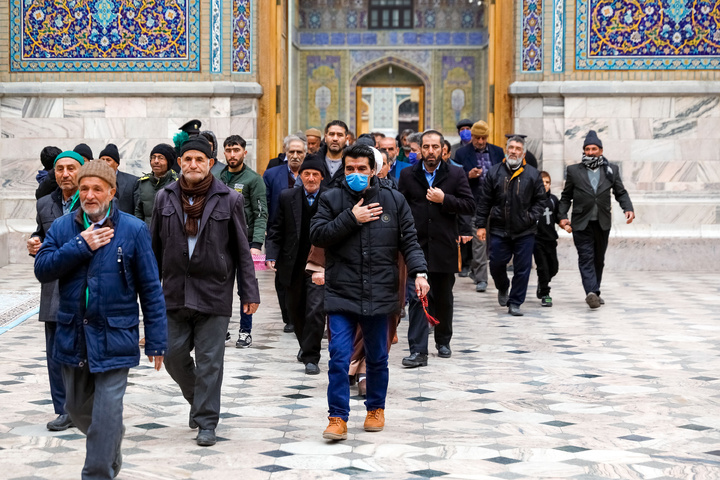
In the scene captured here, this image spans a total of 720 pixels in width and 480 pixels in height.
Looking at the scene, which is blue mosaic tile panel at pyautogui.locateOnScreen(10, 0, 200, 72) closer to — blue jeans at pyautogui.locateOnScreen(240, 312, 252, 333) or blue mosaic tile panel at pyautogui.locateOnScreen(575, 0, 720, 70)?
blue mosaic tile panel at pyautogui.locateOnScreen(575, 0, 720, 70)

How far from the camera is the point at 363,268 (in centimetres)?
549

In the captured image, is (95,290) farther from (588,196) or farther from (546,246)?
(546,246)

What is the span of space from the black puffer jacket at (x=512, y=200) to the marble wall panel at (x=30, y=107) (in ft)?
19.8

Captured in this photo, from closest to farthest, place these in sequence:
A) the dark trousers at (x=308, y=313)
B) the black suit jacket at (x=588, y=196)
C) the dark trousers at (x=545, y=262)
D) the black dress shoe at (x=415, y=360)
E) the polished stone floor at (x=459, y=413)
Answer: the polished stone floor at (x=459, y=413) → the dark trousers at (x=308, y=313) → the black dress shoe at (x=415, y=360) → the black suit jacket at (x=588, y=196) → the dark trousers at (x=545, y=262)

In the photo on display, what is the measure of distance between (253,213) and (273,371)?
138 cm

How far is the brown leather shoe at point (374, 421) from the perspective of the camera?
5.54m

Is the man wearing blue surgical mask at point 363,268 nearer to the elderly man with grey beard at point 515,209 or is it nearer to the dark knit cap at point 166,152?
the dark knit cap at point 166,152

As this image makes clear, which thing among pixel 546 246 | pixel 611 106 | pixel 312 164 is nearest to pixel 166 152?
pixel 312 164

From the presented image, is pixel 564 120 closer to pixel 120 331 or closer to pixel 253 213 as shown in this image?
pixel 253 213

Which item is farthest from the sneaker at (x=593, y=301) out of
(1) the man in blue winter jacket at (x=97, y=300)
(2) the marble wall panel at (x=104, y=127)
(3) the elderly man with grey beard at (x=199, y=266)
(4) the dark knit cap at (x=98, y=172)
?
(4) the dark knit cap at (x=98, y=172)

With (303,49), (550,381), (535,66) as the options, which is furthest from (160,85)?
(303,49)

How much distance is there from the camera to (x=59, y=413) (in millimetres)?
5535

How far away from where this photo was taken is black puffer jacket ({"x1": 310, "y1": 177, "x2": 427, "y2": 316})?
5453 mm

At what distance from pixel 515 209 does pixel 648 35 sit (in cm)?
462
